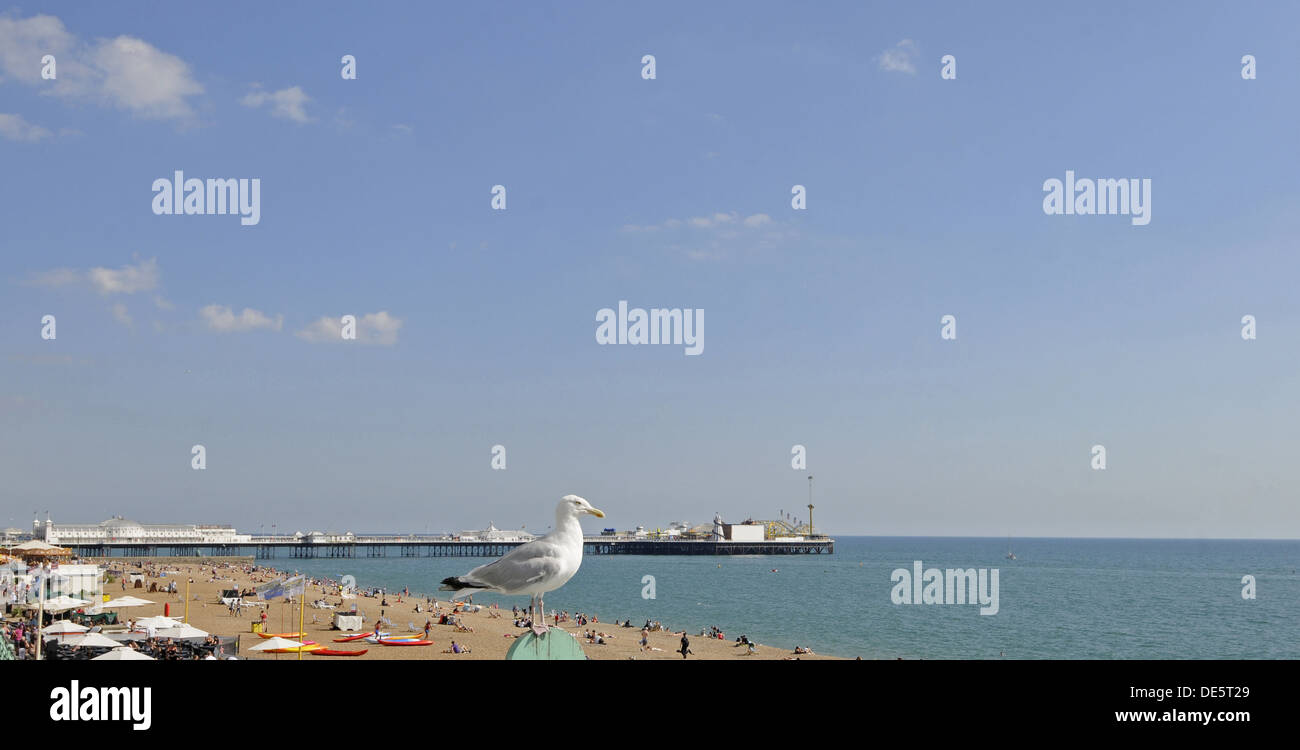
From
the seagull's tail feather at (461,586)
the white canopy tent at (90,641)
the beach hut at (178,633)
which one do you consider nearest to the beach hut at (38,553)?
the beach hut at (178,633)

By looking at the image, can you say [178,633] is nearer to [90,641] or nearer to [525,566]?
[90,641]

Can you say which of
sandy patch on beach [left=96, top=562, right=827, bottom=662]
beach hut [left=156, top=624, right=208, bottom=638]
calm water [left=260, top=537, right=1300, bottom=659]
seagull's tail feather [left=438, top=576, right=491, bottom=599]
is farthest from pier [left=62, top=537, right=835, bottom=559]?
seagull's tail feather [left=438, top=576, right=491, bottom=599]

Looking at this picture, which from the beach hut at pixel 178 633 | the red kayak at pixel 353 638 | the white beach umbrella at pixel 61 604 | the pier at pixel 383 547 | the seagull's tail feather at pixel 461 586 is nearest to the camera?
the seagull's tail feather at pixel 461 586

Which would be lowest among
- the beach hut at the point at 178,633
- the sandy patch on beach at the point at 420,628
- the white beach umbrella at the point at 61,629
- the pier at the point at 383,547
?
the pier at the point at 383,547

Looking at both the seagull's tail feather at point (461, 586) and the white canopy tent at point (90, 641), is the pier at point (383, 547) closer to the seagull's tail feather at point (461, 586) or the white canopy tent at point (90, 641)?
the white canopy tent at point (90, 641)

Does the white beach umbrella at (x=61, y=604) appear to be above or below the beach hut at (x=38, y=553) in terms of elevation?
above

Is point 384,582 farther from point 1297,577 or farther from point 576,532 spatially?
point 1297,577

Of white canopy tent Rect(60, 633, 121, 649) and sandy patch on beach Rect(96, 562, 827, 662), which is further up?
white canopy tent Rect(60, 633, 121, 649)

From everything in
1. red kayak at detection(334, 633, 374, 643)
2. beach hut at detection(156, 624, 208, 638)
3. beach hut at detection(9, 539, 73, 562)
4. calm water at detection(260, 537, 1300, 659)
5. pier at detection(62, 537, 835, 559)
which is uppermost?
beach hut at detection(156, 624, 208, 638)

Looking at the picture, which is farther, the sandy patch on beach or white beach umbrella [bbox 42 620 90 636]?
the sandy patch on beach

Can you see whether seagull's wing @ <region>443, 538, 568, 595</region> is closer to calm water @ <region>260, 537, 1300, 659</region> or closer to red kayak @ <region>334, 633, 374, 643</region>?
red kayak @ <region>334, 633, 374, 643</region>

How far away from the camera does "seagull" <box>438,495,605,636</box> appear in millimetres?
7629

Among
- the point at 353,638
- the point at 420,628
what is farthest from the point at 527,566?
the point at 420,628

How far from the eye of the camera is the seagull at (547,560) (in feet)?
25.0
